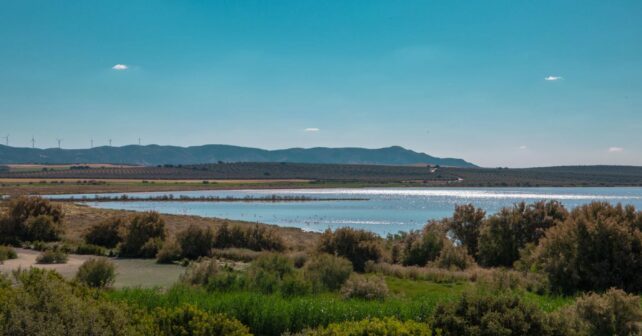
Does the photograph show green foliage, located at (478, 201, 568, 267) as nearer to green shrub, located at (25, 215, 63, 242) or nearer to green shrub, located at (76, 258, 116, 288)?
green shrub, located at (76, 258, 116, 288)

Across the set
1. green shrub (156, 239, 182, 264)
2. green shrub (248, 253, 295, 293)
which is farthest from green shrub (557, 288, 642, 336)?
green shrub (156, 239, 182, 264)

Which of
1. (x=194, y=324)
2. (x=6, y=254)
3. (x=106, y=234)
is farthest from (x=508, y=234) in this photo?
(x=6, y=254)

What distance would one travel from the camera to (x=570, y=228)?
58.0ft

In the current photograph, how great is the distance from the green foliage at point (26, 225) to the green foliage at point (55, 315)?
960 inches

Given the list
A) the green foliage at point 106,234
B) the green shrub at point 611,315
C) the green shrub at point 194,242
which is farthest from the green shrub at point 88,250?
the green shrub at point 611,315

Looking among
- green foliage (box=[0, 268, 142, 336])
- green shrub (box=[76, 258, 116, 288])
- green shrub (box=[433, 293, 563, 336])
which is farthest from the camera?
green shrub (box=[76, 258, 116, 288])

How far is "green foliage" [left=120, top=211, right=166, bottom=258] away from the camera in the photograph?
2548 cm

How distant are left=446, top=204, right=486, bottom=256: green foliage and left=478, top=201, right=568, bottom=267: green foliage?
2173 millimetres

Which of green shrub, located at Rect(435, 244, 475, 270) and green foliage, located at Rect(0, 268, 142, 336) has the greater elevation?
green foliage, located at Rect(0, 268, 142, 336)

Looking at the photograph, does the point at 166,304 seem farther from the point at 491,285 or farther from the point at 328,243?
the point at 328,243

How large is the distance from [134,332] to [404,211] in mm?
62521

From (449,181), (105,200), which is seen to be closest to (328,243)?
(105,200)

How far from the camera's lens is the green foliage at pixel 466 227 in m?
27.8

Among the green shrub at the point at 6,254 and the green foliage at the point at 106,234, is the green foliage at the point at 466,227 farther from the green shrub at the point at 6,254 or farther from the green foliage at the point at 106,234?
the green shrub at the point at 6,254
